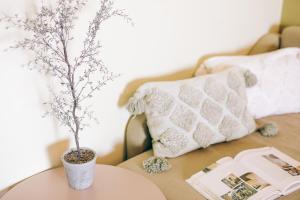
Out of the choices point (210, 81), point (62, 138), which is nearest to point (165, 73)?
point (210, 81)

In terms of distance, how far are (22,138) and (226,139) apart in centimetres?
95

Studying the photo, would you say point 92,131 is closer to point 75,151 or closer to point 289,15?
point 75,151

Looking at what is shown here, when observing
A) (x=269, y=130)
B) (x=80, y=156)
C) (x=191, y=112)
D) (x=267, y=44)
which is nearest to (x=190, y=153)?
(x=191, y=112)

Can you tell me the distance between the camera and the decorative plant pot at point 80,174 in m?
1.21

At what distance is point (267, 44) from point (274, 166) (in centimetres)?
104

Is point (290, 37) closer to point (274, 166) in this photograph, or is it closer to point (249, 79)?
point (249, 79)

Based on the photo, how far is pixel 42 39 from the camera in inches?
47.7

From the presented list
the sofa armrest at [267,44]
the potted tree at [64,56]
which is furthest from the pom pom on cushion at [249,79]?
the potted tree at [64,56]

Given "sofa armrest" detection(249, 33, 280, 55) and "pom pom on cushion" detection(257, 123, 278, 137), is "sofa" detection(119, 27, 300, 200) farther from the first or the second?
"sofa armrest" detection(249, 33, 280, 55)

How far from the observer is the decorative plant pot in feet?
3.96

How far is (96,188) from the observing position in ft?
4.16

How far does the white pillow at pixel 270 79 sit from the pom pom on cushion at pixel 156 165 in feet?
2.20

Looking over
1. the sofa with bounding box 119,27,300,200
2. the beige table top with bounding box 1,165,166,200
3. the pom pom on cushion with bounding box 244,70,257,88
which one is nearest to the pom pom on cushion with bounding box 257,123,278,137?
the sofa with bounding box 119,27,300,200

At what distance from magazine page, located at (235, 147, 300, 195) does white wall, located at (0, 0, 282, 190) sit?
Result: 0.61 metres
